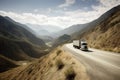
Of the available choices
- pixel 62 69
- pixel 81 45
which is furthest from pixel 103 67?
pixel 81 45

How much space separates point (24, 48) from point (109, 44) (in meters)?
169

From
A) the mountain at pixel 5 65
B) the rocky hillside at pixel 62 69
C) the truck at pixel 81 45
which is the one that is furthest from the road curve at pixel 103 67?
the mountain at pixel 5 65

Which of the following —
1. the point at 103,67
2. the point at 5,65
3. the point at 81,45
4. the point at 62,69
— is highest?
the point at 81,45

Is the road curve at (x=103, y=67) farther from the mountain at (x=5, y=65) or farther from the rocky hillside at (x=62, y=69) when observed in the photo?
the mountain at (x=5, y=65)

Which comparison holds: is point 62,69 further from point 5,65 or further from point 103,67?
point 5,65

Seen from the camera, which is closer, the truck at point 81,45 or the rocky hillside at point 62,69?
the rocky hillside at point 62,69

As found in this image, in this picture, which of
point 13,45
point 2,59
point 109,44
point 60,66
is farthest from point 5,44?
point 60,66

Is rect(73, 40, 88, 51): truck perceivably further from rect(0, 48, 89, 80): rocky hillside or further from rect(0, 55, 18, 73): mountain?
rect(0, 55, 18, 73): mountain

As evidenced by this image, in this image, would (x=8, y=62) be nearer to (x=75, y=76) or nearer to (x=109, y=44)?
(x=109, y=44)

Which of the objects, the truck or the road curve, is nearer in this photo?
the road curve

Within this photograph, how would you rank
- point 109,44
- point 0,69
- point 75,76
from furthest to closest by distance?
point 0,69 < point 109,44 < point 75,76

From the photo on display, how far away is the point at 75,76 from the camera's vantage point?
12.3 meters

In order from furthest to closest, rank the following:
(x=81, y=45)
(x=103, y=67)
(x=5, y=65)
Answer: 1. (x=5, y=65)
2. (x=81, y=45)
3. (x=103, y=67)

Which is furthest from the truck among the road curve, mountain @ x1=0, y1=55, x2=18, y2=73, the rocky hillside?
mountain @ x1=0, y1=55, x2=18, y2=73
